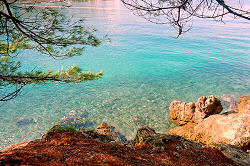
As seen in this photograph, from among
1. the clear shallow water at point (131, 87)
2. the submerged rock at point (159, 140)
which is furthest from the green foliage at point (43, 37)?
the clear shallow water at point (131, 87)

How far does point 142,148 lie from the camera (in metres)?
4.25

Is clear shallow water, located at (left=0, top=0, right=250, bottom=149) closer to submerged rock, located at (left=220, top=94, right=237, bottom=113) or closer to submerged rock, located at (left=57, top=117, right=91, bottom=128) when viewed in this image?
submerged rock, located at (left=57, top=117, right=91, bottom=128)

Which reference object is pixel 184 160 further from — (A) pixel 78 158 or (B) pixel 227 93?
(B) pixel 227 93

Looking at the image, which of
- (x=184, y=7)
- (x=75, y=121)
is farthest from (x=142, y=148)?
(x=75, y=121)

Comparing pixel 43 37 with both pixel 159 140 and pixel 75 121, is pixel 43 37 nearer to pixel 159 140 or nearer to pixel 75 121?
pixel 159 140

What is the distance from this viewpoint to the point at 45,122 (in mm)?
9266

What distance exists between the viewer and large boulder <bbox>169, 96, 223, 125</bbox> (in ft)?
26.7

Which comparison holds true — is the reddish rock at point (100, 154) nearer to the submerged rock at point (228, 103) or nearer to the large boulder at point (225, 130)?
the large boulder at point (225, 130)

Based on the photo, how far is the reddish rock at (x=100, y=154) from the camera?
9.12ft

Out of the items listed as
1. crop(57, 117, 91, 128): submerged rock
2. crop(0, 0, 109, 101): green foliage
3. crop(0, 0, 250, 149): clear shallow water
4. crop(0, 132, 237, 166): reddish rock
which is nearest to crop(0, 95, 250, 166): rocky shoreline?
crop(0, 132, 237, 166): reddish rock

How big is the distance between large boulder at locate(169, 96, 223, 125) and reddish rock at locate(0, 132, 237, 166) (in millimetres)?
4208

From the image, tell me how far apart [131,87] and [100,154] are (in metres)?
10.4

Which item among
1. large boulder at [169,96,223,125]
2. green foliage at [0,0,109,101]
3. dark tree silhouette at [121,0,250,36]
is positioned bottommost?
large boulder at [169,96,223,125]

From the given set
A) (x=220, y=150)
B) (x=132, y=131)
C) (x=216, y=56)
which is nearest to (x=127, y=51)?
(x=216, y=56)
